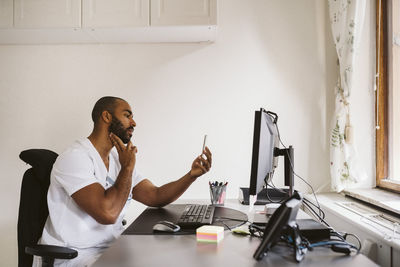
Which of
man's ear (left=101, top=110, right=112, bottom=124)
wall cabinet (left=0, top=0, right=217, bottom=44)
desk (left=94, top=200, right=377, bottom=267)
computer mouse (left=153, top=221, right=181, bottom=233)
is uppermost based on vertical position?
wall cabinet (left=0, top=0, right=217, bottom=44)

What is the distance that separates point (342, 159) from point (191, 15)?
1358 millimetres

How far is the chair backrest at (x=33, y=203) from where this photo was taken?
55.4 inches

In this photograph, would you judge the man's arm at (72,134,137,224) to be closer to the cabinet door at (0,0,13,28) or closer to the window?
the cabinet door at (0,0,13,28)

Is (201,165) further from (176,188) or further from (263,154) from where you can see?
(263,154)

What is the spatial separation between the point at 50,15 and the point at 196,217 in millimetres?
1626

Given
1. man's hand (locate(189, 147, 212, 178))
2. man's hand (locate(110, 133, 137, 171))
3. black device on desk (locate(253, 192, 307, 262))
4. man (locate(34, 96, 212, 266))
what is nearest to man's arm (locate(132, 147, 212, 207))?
man's hand (locate(189, 147, 212, 178))

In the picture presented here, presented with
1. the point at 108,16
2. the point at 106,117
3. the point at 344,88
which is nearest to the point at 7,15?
the point at 108,16

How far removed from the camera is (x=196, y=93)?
2.41 meters

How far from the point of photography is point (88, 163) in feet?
4.84

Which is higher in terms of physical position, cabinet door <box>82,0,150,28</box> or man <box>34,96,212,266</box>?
cabinet door <box>82,0,150,28</box>

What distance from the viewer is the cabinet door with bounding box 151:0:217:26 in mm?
2037

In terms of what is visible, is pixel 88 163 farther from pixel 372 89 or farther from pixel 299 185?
pixel 372 89

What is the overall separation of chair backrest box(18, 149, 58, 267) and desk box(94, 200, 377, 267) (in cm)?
48

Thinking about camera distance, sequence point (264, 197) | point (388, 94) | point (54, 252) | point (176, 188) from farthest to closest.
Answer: point (388, 94) → point (264, 197) → point (176, 188) → point (54, 252)
